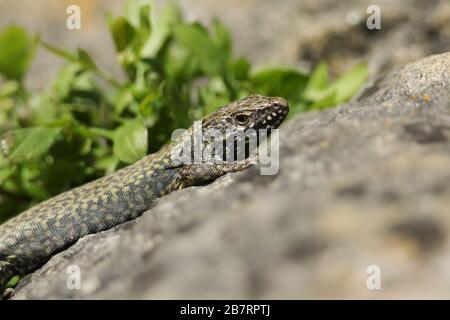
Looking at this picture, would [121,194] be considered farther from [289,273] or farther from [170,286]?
[289,273]

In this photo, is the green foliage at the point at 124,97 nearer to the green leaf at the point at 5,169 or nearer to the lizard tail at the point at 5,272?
the green leaf at the point at 5,169

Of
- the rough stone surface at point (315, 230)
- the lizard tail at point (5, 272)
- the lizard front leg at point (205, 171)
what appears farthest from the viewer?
the lizard tail at point (5, 272)

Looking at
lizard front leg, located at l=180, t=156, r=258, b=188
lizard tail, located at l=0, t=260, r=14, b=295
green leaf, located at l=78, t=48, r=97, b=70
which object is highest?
green leaf, located at l=78, t=48, r=97, b=70

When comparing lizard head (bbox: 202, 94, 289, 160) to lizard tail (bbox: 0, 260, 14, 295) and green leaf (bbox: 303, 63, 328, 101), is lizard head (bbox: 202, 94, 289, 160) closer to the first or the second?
lizard tail (bbox: 0, 260, 14, 295)

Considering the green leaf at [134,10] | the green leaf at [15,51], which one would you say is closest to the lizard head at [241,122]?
the green leaf at [134,10]

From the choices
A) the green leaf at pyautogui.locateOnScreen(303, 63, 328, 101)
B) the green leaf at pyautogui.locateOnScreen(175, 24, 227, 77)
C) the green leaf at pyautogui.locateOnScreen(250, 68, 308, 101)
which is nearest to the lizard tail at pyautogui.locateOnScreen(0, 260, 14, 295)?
the green leaf at pyautogui.locateOnScreen(175, 24, 227, 77)
